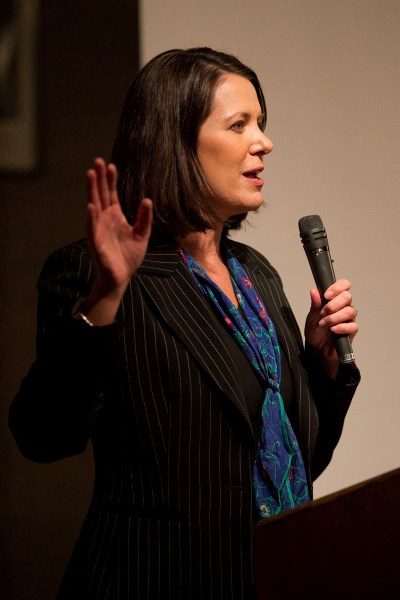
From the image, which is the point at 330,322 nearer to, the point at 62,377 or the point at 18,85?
the point at 62,377

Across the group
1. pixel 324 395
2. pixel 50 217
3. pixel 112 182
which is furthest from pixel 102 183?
pixel 50 217

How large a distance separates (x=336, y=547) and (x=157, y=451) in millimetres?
436

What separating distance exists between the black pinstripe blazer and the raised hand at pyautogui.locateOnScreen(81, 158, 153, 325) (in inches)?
4.8

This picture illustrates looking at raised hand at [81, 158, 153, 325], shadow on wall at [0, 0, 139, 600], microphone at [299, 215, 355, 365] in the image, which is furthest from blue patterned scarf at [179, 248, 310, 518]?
shadow on wall at [0, 0, 139, 600]

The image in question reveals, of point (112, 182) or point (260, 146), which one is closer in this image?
point (112, 182)

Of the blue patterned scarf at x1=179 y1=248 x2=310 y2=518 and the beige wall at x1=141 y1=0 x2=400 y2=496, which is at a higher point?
the beige wall at x1=141 y1=0 x2=400 y2=496

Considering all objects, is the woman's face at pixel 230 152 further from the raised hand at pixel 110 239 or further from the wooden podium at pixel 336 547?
the wooden podium at pixel 336 547

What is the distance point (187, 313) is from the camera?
1.28m

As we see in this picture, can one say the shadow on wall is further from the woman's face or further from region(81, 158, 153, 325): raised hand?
region(81, 158, 153, 325): raised hand

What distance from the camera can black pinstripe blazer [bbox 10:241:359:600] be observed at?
1.17m

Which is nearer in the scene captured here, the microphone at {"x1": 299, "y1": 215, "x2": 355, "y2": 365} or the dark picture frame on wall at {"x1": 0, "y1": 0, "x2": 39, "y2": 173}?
the microphone at {"x1": 299, "y1": 215, "x2": 355, "y2": 365}

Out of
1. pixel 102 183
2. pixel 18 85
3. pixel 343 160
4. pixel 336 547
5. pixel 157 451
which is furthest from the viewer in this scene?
pixel 343 160

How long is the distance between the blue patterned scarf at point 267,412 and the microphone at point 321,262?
112 millimetres

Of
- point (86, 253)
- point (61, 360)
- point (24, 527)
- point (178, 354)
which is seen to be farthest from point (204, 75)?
point (24, 527)
